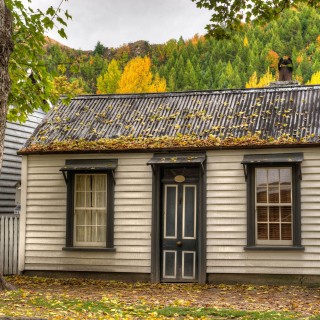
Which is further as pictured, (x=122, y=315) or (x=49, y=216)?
(x=49, y=216)

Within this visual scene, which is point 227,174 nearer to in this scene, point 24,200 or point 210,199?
point 210,199

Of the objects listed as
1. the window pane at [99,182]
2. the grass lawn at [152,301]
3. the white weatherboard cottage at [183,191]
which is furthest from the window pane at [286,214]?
the window pane at [99,182]

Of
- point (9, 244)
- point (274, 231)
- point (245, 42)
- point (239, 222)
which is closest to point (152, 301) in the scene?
point (239, 222)

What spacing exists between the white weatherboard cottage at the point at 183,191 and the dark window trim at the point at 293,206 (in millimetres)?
26

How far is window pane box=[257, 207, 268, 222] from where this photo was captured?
54.0ft

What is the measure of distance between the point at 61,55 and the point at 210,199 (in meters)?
91.9

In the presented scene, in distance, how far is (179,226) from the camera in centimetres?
1722

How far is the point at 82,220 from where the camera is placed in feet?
58.2

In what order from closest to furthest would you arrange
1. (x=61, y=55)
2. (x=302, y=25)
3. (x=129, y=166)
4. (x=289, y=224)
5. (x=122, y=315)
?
(x=122, y=315)
(x=289, y=224)
(x=129, y=166)
(x=61, y=55)
(x=302, y=25)

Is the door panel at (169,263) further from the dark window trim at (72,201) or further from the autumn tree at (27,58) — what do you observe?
the autumn tree at (27,58)

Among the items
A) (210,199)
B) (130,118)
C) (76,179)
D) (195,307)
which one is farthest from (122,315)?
(130,118)

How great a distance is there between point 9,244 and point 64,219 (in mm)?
2205

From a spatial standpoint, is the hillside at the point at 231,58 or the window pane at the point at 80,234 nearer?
the window pane at the point at 80,234

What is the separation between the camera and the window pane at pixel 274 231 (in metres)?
16.4
